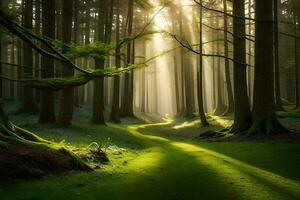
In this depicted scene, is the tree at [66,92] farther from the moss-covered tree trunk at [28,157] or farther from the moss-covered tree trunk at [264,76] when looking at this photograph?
the moss-covered tree trunk at [28,157]

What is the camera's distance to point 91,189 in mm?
8891

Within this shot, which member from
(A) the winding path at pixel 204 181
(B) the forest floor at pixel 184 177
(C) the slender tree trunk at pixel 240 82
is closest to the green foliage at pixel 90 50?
(B) the forest floor at pixel 184 177

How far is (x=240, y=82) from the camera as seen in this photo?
2028 centimetres

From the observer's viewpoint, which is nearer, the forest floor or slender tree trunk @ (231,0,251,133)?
the forest floor

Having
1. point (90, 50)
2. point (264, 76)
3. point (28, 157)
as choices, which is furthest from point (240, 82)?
point (28, 157)

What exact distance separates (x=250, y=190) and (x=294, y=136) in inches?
310

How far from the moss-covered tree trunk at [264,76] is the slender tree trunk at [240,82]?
150 centimetres

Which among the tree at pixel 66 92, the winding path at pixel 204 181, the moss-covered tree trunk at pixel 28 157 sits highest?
the tree at pixel 66 92

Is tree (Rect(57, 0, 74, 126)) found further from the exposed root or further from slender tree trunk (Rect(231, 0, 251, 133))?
the exposed root

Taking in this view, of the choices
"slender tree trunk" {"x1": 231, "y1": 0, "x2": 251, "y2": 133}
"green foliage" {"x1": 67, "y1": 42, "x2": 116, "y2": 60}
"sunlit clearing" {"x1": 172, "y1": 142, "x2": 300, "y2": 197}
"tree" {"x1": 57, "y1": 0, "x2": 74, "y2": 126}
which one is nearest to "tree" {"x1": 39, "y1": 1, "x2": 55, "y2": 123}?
"tree" {"x1": 57, "y1": 0, "x2": 74, "y2": 126}

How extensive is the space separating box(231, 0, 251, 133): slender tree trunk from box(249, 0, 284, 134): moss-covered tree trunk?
150 centimetres

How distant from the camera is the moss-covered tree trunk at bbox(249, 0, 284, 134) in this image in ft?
57.2

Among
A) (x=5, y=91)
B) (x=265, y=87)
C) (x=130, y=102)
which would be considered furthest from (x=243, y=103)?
(x=5, y=91)

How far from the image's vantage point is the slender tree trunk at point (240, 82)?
19.3 meters
